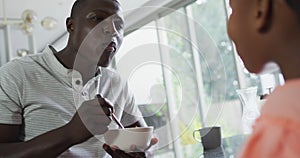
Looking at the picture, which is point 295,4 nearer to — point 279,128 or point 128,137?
point 279,128

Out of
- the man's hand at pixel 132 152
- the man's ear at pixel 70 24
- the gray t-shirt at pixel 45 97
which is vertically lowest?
the man's hand at pixel 132 152

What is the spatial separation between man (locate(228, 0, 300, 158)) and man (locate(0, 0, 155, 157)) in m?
0.59

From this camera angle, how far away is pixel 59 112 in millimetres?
1120

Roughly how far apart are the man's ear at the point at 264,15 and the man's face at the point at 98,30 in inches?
27.2

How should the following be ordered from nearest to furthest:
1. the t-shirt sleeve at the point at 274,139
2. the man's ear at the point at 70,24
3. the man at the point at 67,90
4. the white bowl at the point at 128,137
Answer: the t-shirt sleeve at the point at 274,139, the white bowl at the point at 128,137, the man at the point at 67,90, the man's ear at the point at 70,24

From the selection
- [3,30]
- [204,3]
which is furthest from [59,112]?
[3,30]

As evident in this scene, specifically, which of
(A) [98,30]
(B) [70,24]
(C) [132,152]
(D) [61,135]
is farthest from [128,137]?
(B) [70,24]

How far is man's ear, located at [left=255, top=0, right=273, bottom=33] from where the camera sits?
377 millimetres

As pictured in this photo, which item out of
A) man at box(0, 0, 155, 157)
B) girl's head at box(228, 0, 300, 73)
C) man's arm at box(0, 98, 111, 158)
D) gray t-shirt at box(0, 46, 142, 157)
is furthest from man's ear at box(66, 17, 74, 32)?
girl's head at box(228, 0, 300, 73)

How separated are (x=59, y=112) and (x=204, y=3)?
2.80 m

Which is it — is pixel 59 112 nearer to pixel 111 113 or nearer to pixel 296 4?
pixel 111 113

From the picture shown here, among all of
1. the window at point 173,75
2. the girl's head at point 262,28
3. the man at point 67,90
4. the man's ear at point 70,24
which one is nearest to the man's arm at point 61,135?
→ the man at point 67,90

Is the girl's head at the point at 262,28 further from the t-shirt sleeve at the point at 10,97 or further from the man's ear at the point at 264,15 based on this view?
the t-shirt sleeve at the point at 10,97

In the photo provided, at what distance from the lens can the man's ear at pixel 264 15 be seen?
1.24 ft
